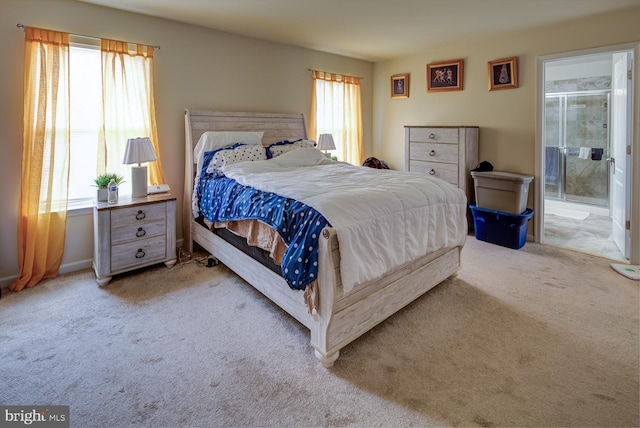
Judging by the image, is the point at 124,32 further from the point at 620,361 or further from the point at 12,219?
the point at 620,361

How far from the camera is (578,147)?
5.75 metres

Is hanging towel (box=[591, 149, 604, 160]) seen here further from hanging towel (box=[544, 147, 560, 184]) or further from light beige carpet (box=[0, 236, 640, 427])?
light beige carpet (box=[0, 236, 640, 427])

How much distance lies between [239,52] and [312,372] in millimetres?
3600

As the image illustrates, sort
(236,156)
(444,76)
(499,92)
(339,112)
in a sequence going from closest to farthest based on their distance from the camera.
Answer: (236,156) → (499,92) → (444,76) → (339,112)

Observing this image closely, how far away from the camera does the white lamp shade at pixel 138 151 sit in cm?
306

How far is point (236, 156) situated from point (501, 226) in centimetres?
295

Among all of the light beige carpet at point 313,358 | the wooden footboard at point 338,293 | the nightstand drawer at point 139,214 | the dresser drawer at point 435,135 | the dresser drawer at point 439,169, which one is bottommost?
the light beige carpet at point 313,358

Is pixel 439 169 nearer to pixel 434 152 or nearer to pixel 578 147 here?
pixel 434 152

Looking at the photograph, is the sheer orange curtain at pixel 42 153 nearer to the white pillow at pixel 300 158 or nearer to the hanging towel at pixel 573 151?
the white pillow at pixel 300 158

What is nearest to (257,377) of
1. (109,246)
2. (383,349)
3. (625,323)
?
(383,349)

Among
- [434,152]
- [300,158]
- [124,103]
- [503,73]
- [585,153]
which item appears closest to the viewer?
[124,103]

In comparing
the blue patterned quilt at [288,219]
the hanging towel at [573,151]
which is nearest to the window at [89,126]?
the blue patterned quilt at [288,219]

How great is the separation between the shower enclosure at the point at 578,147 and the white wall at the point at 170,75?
3.75 metres

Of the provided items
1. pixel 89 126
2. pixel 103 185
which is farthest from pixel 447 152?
pixel 89 126
